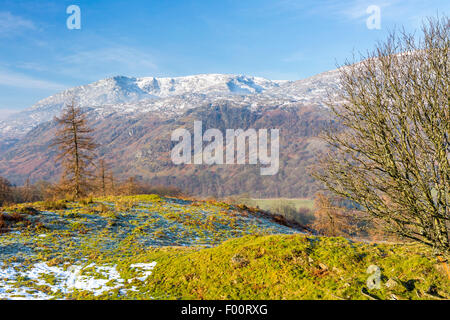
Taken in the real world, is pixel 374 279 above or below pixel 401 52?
below

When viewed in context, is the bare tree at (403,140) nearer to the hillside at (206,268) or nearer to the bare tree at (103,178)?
the hillside at (206,268)

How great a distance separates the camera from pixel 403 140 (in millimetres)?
8633

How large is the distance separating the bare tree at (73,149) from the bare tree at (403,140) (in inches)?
1205

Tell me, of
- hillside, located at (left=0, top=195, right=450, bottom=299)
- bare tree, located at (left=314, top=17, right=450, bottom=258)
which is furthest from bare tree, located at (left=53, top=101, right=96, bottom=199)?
bare tree, located at (left=314, top=17, right=450, bottom=258)

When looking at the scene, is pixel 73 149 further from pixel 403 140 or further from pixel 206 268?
pixel 403 140

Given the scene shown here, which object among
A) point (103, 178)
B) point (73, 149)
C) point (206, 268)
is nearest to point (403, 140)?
point (206, 268)

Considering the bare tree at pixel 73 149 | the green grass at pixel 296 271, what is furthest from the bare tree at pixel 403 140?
the bare tree at pixel 73 149

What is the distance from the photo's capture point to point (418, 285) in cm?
748

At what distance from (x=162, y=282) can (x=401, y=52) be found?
11305 millimetres

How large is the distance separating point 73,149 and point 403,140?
111 ft

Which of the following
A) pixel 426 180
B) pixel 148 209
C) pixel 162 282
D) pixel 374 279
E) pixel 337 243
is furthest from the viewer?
pixel 148 209
